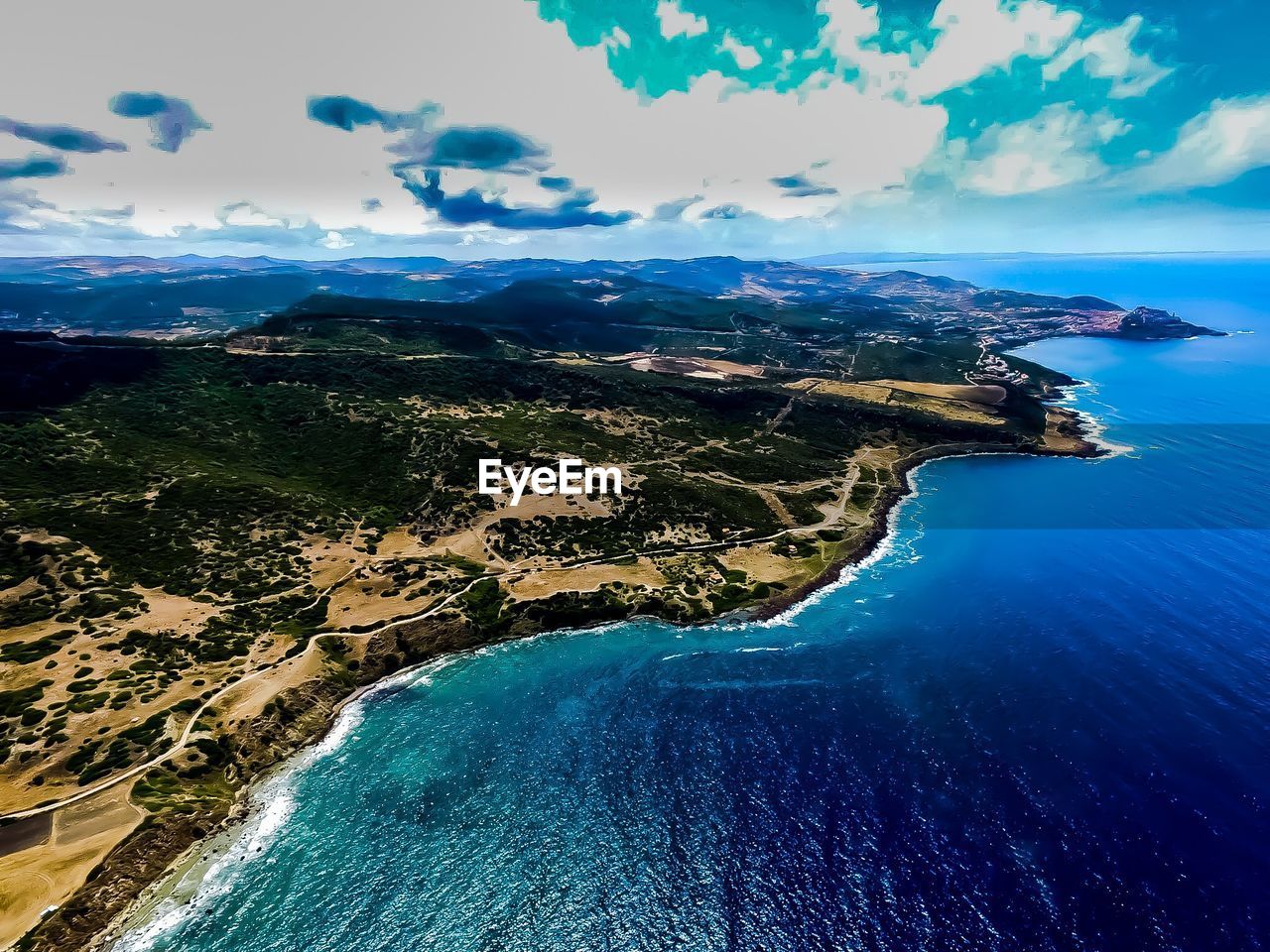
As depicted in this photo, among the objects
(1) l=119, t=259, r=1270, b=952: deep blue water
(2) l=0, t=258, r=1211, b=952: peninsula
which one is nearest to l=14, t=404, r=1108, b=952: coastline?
(2) l=0, t=258, r=1211, b=952: peninsula

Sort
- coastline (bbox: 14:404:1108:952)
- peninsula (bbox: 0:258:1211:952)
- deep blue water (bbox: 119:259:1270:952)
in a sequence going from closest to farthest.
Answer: coastline (bbox: 14:404:1108:952) < deep blue water (bbox: 119:259:1270:952) < peninsula (bbox: 0:258:1211:952)

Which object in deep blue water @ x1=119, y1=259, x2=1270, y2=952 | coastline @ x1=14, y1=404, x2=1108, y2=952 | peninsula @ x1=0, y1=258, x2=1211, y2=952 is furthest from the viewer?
peninsula @ x1=0, y1=258, x2=1211, y2=952

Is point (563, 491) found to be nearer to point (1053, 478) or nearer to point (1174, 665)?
point (1174, 665)

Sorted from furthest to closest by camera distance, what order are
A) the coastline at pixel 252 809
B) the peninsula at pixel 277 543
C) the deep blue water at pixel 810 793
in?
the peninsula at pixel 277 543, the deep blue water at pixel 810 793, the coastline at pixel 252 809

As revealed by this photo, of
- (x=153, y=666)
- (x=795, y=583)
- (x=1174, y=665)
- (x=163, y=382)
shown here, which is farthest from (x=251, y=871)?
(x=163, y=382)

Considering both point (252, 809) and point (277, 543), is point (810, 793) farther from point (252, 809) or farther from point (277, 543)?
point (277, 543)

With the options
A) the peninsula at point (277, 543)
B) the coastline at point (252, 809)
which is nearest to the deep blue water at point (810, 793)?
the coastline at point (252, 809)

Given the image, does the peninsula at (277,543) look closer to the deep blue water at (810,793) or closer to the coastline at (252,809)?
the coastline at (252,809)

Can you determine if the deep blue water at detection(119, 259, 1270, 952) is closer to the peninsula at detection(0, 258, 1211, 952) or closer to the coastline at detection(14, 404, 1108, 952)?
the coastline at detection(14, 404, 1108, 952)
